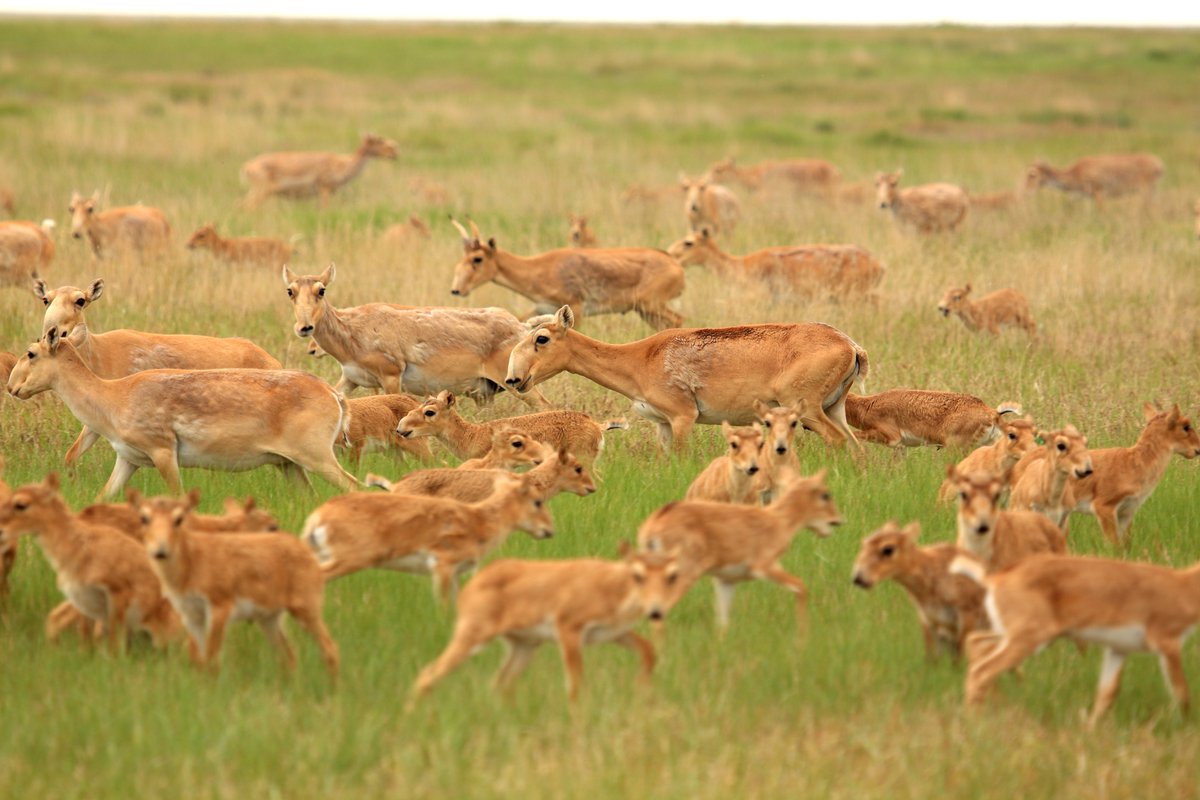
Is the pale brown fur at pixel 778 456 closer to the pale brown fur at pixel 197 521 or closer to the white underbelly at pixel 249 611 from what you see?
the pale brown fur at pixel 197 521

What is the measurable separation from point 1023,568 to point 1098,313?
37.3 feet

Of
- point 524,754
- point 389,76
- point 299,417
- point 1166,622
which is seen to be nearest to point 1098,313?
point 299,417

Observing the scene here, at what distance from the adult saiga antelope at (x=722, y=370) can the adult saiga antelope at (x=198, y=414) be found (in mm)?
2347

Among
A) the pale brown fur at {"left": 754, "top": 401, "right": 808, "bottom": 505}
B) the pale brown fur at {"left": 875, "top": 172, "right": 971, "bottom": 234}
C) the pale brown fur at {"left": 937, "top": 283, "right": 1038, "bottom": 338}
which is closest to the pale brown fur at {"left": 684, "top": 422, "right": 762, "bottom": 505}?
the pale brown fur at {"left": 754, "top": 401, "right": 808, "bottom": 505}

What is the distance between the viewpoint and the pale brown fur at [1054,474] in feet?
32.3

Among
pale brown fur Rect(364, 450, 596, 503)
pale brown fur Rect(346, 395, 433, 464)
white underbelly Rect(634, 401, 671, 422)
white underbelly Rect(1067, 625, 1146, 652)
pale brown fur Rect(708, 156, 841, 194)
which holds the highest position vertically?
white underbelly Rect(1067, 625, 1146, 652)

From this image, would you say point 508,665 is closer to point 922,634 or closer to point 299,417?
point 922,634

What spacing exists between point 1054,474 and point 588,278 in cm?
760

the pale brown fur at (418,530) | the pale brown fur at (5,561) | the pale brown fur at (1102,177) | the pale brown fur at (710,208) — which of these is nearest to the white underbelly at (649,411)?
the pale brown fur at (418,530)

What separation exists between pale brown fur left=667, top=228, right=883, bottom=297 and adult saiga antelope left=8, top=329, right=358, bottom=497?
330 inches

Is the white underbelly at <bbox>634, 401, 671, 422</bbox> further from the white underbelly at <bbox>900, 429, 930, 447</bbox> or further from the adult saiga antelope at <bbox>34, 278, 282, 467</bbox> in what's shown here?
the adult saiga antelope at <bbox>34, 278, 282, 467</bbox>

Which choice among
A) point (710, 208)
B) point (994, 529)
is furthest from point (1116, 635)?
point (710, 208)

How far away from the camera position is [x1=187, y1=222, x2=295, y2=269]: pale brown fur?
66.4 ft

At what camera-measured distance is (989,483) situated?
26.9 feet
